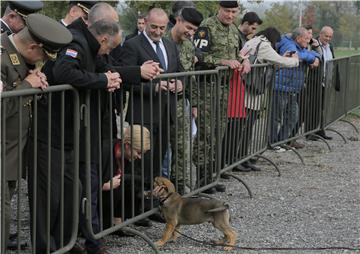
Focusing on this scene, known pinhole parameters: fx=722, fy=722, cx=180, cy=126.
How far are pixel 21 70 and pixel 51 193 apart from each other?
2.77ft

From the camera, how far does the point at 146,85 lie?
218 inches

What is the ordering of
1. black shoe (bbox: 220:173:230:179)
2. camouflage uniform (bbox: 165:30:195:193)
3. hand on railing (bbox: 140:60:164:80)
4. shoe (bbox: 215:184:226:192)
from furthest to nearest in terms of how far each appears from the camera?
1. black shoe (bbox: 220:173:230:179)
2. shoe (bbox: 215:184:226:192)
3. camouflage uniform (bbox: 165:30:195:193)
4. hand on railing (bbox: 140:60:164:80)

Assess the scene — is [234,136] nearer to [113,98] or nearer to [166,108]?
[166,108]

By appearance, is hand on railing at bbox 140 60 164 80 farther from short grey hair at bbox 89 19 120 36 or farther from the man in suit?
short grey hair at bbox 89 19 120 36

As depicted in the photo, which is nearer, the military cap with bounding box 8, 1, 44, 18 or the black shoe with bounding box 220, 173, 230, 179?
the military cap with bounding box 8, 1, 44, 18

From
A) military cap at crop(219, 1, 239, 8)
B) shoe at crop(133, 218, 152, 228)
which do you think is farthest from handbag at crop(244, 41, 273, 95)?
shoe at crop(133, 218, 152, 228)

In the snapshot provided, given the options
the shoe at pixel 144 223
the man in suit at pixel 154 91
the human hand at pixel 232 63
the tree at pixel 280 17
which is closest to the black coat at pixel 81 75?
the man in suit at pixel 154 91

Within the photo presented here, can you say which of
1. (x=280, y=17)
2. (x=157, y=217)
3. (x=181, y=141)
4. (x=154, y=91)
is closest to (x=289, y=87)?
(x=181, y=141)

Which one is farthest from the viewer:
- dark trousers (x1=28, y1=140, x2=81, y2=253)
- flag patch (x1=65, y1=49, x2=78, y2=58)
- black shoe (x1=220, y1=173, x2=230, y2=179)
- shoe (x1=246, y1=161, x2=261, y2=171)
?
shoe (x1=246, y1=161, x2=261, y2=171)

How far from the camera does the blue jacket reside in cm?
926

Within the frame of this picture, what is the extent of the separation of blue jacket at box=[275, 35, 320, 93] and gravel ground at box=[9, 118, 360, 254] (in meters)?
1.00

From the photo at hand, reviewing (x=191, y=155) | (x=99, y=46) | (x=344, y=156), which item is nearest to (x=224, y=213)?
(x=191, y=155)

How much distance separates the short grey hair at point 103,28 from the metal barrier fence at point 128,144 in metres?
0.40

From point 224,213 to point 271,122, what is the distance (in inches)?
145
